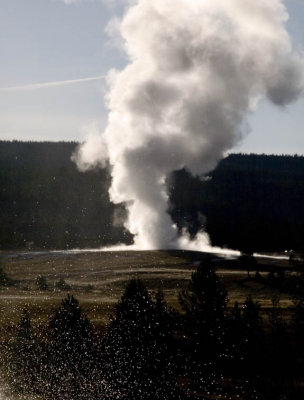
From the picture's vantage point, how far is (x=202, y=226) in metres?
191

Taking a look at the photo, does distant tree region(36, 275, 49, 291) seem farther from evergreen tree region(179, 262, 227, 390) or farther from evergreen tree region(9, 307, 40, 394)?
evergreen tree region(179, 262, 227, 390)

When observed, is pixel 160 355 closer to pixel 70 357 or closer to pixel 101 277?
pixel 70 357

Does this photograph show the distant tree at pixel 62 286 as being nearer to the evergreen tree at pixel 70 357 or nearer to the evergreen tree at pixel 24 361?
the evergreen tree at pixel 24 361

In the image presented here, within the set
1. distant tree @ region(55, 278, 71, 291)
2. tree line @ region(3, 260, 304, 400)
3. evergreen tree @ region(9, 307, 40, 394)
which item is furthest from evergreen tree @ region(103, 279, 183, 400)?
distant tree @ region(55, 278, 71, 291)

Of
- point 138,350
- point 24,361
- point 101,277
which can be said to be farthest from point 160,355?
point 101,277

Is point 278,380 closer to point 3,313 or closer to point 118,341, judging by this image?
point 118,341

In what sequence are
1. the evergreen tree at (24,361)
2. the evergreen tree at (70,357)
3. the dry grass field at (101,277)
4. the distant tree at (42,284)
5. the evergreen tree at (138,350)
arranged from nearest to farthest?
the evergreen tree at (70,357) < the evergreen tree at (138,350) < the evergreen tree at (24,361) < the dry grass field at (101,277) < the distant tree at (42,284)

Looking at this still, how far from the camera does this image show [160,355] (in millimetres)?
35906

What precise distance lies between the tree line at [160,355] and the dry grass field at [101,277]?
10.7 meters

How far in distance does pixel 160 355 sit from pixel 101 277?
6927cm

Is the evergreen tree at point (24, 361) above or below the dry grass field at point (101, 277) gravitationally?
below

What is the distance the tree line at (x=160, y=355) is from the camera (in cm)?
3334

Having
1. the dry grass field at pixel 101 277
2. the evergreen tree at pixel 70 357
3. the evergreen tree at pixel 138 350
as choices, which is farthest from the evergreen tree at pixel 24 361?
the dry grass field at pixel 101 277

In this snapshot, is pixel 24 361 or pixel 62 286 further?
pixel 62 286
